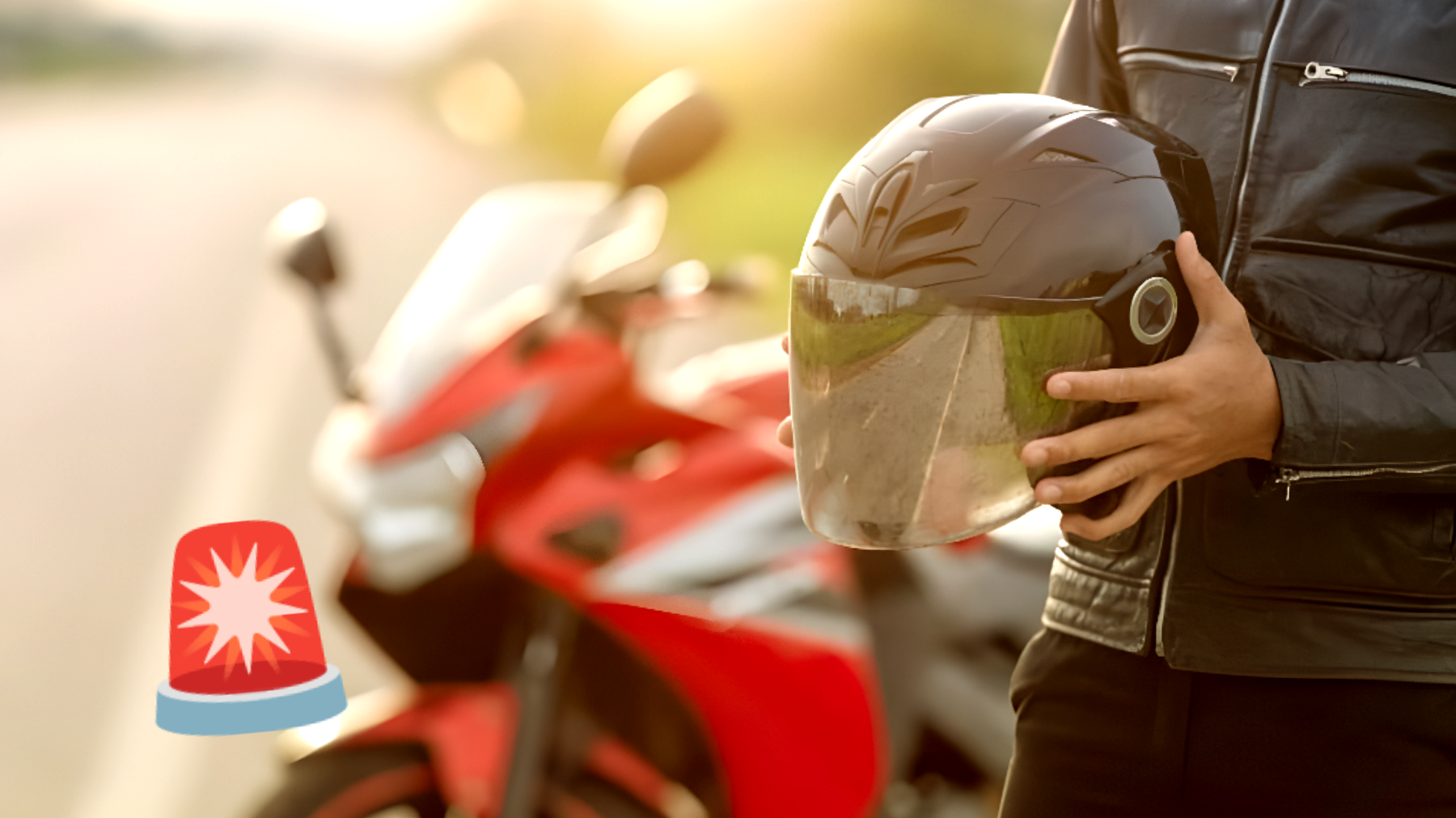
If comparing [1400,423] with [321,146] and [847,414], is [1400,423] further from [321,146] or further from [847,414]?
[321,146]

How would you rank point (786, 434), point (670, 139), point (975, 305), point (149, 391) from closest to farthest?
point (975, 305) → point (786, 434) → point (670, 139) → point (149, 391)

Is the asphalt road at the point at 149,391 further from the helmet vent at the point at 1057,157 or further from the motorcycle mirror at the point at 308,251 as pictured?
the helmet vent at the point at 1057,157

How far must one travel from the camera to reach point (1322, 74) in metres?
1.31

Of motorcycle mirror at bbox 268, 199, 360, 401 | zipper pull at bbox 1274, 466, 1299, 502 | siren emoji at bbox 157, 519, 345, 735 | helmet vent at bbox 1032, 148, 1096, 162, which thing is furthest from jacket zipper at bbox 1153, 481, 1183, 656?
motorcycle mirror at bbox 268, 199, 360, 401

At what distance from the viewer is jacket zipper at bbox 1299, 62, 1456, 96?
1.28 m

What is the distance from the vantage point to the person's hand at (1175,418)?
3.91ft

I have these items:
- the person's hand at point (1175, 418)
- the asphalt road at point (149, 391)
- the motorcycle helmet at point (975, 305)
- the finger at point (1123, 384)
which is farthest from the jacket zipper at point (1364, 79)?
the asphalt road at point (149, 391)

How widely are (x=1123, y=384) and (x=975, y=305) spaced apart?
0.16 m

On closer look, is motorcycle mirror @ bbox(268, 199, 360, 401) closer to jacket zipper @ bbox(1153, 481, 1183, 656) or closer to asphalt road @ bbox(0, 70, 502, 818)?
asphalt road @ bbox(0, 70, 502, 818)

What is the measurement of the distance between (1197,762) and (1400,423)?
36 cm

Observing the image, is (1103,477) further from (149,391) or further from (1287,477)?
(149,391)

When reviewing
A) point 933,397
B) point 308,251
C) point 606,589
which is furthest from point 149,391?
point 933,397

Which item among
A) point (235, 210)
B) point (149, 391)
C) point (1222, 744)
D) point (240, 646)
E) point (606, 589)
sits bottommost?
point (235, 210)

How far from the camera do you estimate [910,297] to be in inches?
51.1
